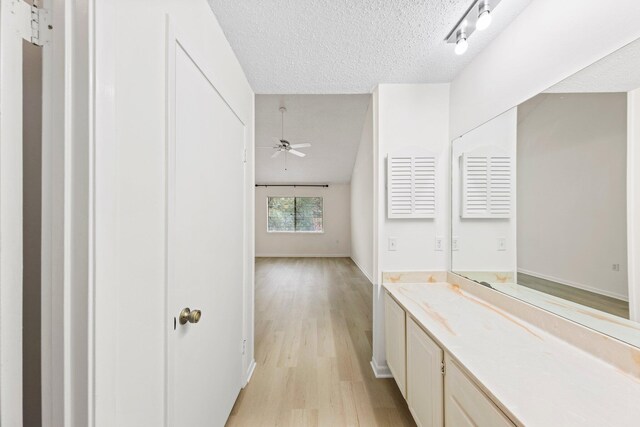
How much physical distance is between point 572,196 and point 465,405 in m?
0.96

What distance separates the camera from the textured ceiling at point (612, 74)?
89 cm

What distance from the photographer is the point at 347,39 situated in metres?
1.51

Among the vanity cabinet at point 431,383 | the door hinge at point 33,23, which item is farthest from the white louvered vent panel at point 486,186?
the door hinge at point 33,23

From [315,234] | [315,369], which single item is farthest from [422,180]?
[315,234]

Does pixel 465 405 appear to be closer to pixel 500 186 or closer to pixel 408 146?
pixel 500 186

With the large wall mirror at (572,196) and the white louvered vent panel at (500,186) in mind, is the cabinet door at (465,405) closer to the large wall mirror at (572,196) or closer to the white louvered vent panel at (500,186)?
the large wall mirror at (572,196)

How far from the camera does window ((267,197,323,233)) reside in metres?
7.66

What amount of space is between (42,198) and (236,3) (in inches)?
49.3

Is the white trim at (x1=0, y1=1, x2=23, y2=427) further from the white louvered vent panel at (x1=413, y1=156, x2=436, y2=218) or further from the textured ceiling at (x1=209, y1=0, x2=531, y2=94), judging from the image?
the white louvered vent panel at (x1=413, y1=156, x2=436, y2=218)

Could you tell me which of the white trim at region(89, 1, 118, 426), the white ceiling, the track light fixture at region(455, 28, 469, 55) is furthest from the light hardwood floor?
the white ceiling

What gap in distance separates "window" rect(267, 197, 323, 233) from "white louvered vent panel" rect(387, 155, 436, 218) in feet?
18.6

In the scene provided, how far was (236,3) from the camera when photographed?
126 cm

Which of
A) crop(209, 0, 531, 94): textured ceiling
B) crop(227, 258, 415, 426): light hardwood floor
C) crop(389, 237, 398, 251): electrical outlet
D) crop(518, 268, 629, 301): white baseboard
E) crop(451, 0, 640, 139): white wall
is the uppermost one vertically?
crop(209, 0, 531, 94): textured ceiling

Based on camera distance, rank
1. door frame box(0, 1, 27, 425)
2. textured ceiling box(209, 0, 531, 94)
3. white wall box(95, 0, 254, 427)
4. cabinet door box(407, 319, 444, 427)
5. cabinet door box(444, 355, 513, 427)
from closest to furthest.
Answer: door frame box(0, 1, 27, 425) < white wall box(95, 0, 254, 427) < cabinet door box(444, 355, 513, 427) < cabinet door box(407, 319, 444, 427) < textured ceiling box(209, 0, 531, 94)
